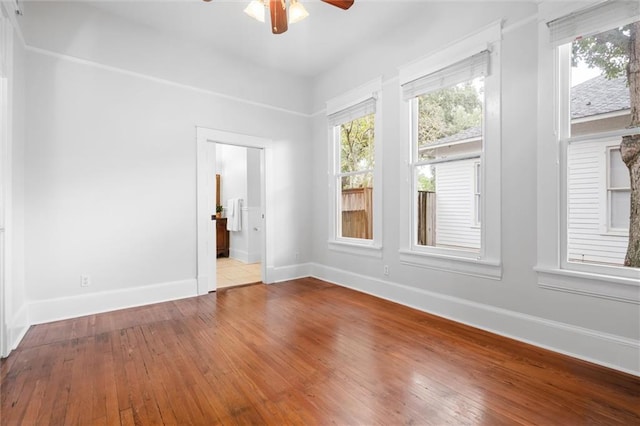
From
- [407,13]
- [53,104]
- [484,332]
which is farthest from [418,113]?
[53,104]

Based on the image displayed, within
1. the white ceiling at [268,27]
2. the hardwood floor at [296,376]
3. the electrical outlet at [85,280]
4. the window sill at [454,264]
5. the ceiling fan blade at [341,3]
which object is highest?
the white ceiling at [268,27]

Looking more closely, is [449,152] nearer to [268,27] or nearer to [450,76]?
[450,76]

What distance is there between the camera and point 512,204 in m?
2.62

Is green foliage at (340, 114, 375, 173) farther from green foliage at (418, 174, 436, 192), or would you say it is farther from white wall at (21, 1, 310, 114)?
white wall at (21, 1, 310, 114)

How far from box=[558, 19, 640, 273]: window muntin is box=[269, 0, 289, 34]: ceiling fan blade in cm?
213

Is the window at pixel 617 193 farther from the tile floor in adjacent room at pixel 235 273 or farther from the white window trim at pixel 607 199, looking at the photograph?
the tile floor in adjacent room at pixel 235 273

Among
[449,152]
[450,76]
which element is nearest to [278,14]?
[450,76]

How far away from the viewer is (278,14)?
2.30 metres

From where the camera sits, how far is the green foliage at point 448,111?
9.68 feet

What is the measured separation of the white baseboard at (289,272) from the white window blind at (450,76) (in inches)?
115

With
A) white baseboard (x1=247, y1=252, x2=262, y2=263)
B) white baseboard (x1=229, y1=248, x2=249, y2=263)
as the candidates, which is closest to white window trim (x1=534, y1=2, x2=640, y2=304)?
white baseboard (x1=247, y1=252, x2=262, y2=263)

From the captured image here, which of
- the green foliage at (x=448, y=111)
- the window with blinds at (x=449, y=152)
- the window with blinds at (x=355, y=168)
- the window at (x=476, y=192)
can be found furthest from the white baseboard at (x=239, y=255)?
the window at (x=476, y=192)

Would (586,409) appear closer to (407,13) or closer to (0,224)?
(407,13)

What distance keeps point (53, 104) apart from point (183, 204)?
1580 mm
